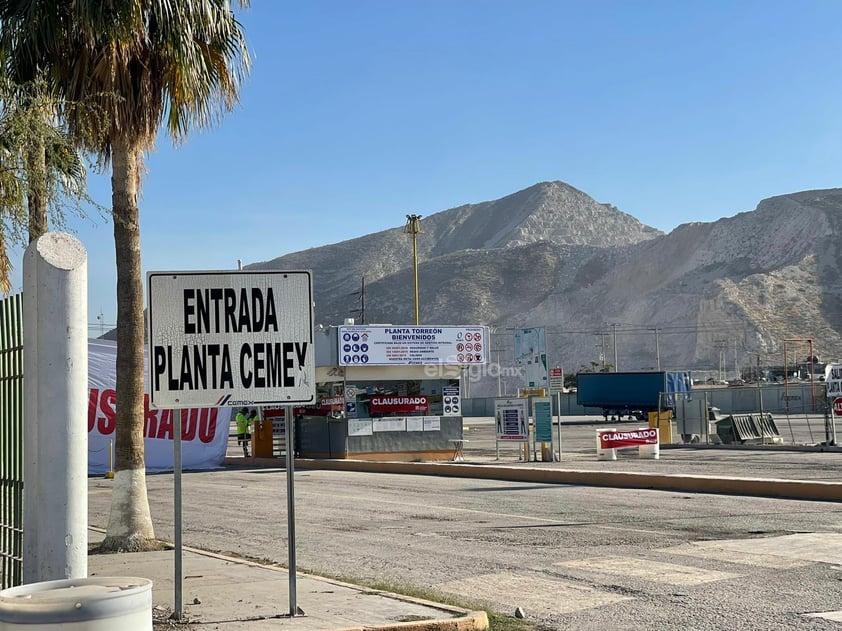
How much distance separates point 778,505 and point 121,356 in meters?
10.3

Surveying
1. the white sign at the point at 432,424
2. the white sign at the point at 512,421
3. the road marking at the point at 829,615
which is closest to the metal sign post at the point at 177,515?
the road marking at the point at 829,615

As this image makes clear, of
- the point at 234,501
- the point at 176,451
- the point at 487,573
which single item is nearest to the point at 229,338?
the point at 176,451

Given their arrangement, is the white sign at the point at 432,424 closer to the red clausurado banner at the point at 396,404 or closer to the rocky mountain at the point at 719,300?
the red clausurado banner at the point at 396,404

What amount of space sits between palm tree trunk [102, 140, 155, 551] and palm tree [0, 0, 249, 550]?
1 centimetres

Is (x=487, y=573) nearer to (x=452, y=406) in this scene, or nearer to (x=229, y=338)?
(x=229, y=338)

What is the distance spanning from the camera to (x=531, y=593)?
9.57m

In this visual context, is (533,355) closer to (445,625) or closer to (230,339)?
(445,625)

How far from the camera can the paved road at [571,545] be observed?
28.9 feet

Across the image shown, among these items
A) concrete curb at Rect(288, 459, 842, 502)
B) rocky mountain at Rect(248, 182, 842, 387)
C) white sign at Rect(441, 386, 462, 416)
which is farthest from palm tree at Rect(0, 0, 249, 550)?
rocky mountain at Rect(248, 182, 842, 387)

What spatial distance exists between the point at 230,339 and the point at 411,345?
23640 mm

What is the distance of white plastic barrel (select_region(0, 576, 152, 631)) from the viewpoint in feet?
15.6

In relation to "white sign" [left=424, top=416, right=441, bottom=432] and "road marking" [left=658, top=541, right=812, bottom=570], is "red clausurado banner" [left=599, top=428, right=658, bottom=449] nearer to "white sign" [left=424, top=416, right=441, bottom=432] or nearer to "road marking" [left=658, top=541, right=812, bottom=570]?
"white sign" [left=424, top=416, right=441, bottom=432]

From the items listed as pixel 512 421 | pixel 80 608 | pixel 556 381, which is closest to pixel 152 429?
pixel 512 421

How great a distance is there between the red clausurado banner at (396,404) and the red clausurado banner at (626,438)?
566 cm
